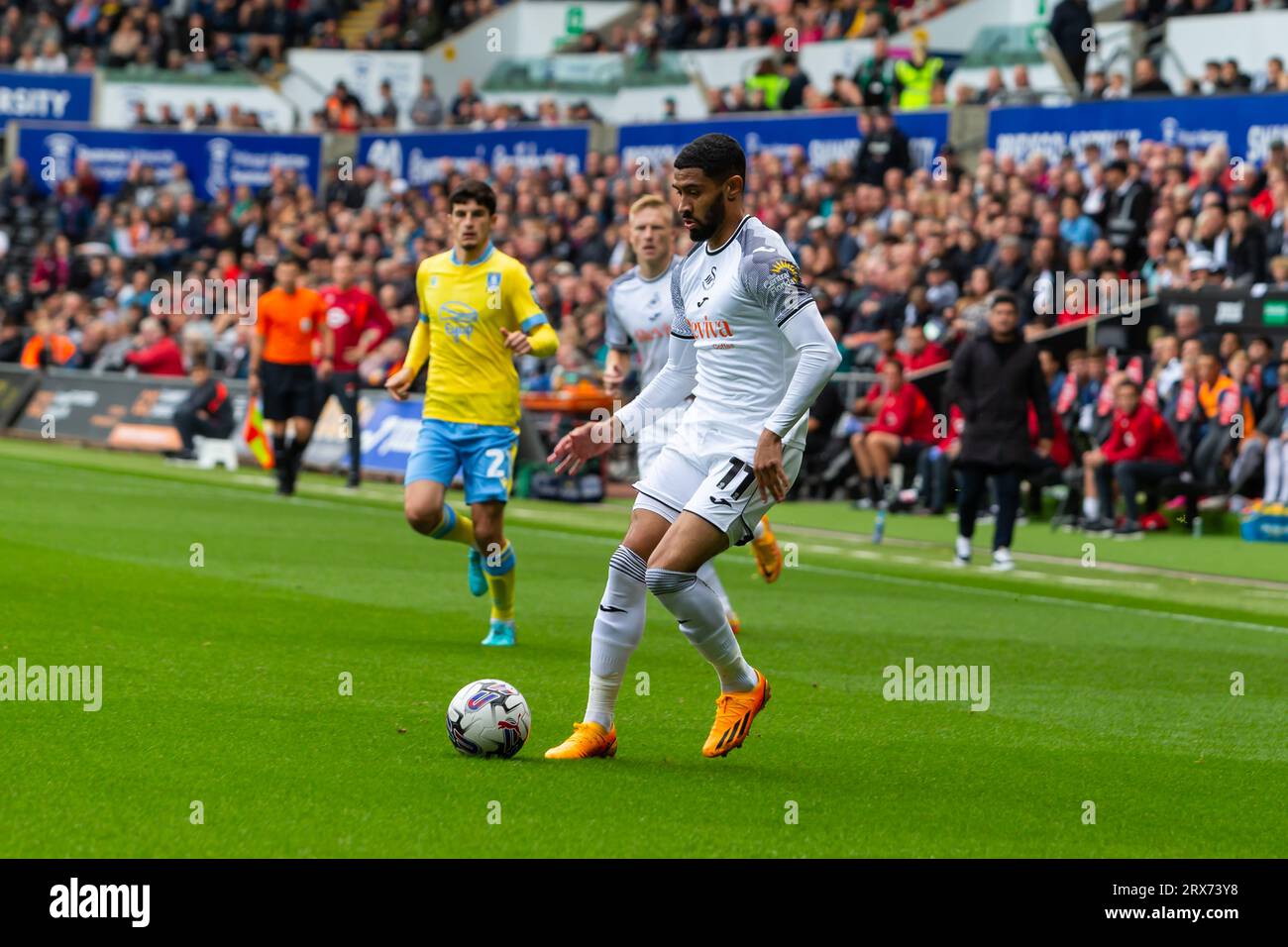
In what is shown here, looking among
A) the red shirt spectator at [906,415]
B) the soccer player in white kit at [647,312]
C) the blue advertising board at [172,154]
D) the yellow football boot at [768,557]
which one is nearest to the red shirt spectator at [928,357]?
the red shirt spectator at [906,415]

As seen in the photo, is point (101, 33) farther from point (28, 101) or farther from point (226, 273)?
point (226, 273)

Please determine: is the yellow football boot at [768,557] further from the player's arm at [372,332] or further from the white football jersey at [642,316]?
the player's arm at [372,332]

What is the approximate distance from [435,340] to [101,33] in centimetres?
3891

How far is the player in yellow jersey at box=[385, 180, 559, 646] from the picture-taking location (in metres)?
11.8

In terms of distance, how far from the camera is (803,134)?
31.7 meters

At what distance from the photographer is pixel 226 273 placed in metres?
35.4

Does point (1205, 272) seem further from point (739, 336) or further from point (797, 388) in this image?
point (797, 388)

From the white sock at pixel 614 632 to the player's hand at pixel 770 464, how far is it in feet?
2.52

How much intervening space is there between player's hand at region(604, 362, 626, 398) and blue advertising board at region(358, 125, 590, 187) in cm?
2346

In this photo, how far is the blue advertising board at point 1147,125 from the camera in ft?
83.0

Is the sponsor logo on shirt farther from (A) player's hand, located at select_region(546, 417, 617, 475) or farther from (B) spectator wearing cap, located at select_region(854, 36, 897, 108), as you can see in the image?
(B) spectator wearing cap, located at select_region(854, 36, 897, 108)

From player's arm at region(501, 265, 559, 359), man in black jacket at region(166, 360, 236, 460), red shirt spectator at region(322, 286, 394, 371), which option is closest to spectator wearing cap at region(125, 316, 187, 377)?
man in black jacket at region(166, 360, 236, 460)

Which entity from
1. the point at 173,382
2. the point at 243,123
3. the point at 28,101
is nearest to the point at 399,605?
the point at 173,382

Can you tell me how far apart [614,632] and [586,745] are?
48 cm
